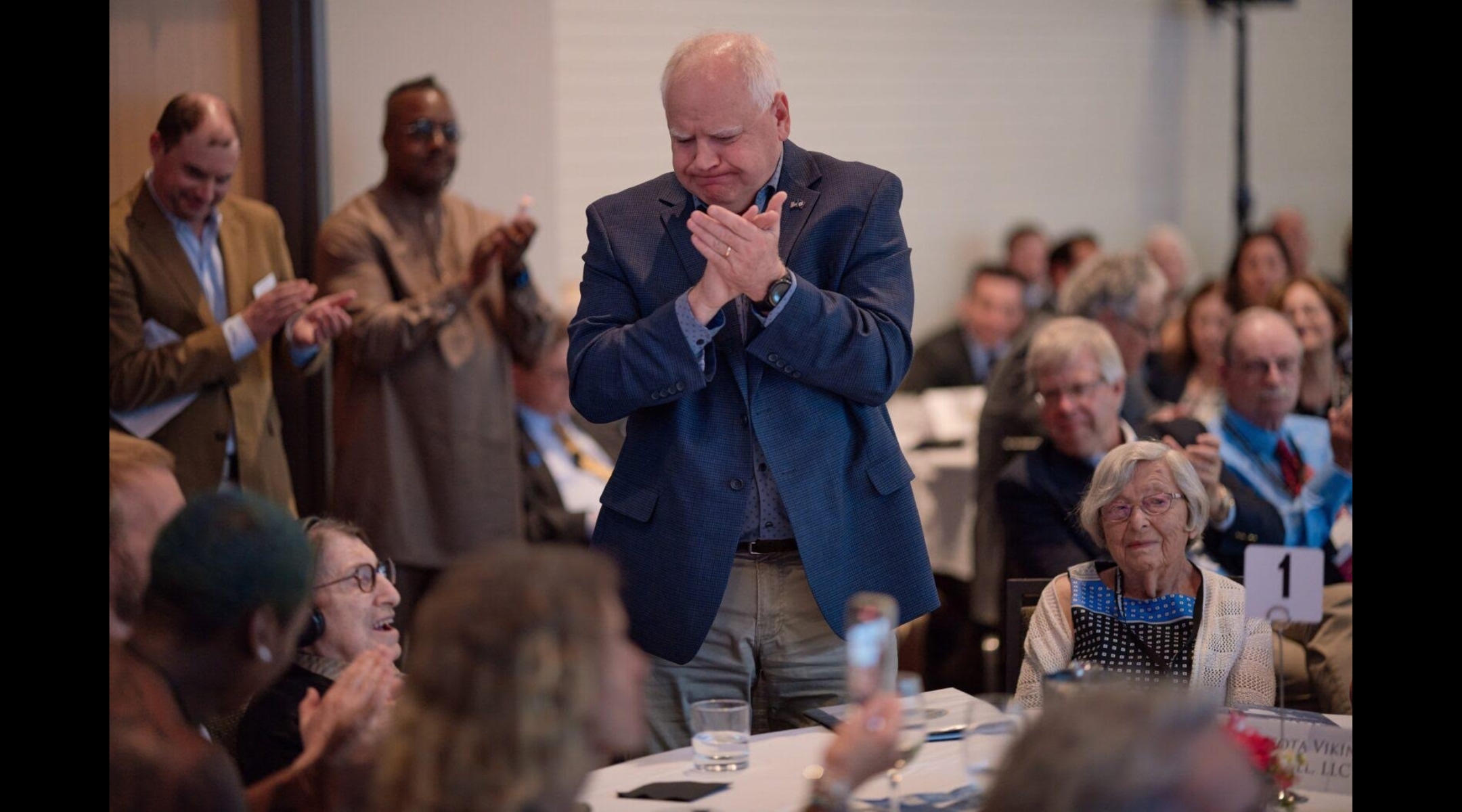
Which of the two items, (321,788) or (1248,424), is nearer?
(321,788)

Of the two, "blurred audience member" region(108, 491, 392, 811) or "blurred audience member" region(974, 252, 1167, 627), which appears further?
"blurred audience member" region(974, 252, 1167, 627)

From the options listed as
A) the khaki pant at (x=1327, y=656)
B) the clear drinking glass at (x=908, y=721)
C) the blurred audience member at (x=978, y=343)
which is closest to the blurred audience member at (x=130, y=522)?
the clear drinking glass at (x=908, y=721)

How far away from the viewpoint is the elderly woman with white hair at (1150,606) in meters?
2.52

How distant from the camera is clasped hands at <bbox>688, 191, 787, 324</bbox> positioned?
2266 mm

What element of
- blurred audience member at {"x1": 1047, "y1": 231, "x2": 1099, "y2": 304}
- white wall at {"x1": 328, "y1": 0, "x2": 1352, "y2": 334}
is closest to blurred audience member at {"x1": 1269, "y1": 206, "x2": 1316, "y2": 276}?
white wall at {"x1": 328, "y1": 0, "x2": 1352, "y2": 334}

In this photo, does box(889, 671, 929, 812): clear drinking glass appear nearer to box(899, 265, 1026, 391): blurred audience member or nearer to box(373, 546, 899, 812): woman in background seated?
box(373, 546, 899, 812): woman in background seated

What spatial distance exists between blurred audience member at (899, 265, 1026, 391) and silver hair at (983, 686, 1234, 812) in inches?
218

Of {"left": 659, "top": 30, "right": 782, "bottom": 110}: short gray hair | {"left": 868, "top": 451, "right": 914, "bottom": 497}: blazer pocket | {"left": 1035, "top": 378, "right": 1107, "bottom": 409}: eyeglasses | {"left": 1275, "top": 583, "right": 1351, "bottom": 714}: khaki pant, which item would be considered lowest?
{"left": 1275, "top": 583, "right": 1351, "bottom": 714}: khaki pant

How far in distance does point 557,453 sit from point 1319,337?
2.53 meters
